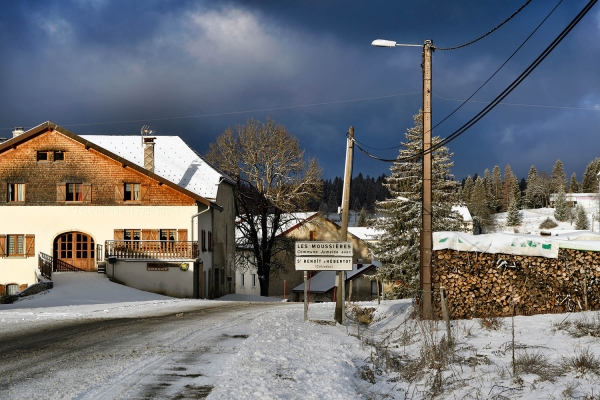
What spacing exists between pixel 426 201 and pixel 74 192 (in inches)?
1135

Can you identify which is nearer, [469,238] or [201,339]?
[201,339]

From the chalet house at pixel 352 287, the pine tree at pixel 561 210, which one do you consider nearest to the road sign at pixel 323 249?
the chalet house at pixel 352 287

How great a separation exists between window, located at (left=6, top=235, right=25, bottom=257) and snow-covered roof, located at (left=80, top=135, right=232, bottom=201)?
941 cm

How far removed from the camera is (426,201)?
56.9 feet

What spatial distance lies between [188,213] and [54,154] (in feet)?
30.5

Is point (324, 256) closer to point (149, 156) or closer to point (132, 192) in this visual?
point (132, 192)

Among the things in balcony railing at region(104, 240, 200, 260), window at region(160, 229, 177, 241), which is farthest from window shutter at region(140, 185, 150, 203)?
balcony railing at region(104, 240, 200, 260)

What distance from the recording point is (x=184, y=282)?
39281mm

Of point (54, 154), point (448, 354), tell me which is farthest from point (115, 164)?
point (448, 354)

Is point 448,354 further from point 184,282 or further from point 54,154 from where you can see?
point 54,154

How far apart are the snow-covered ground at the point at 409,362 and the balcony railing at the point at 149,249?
21437 mm

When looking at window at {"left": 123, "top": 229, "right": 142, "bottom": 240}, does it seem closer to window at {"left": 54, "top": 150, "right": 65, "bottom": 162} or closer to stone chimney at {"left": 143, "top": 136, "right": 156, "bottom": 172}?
stone chimney at {"left": 143, "top": 136, "right": 156, "bottom": 172}

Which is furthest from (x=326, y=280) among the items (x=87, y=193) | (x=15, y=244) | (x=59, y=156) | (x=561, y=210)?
(x=561, y=210)

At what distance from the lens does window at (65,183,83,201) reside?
132 feet
